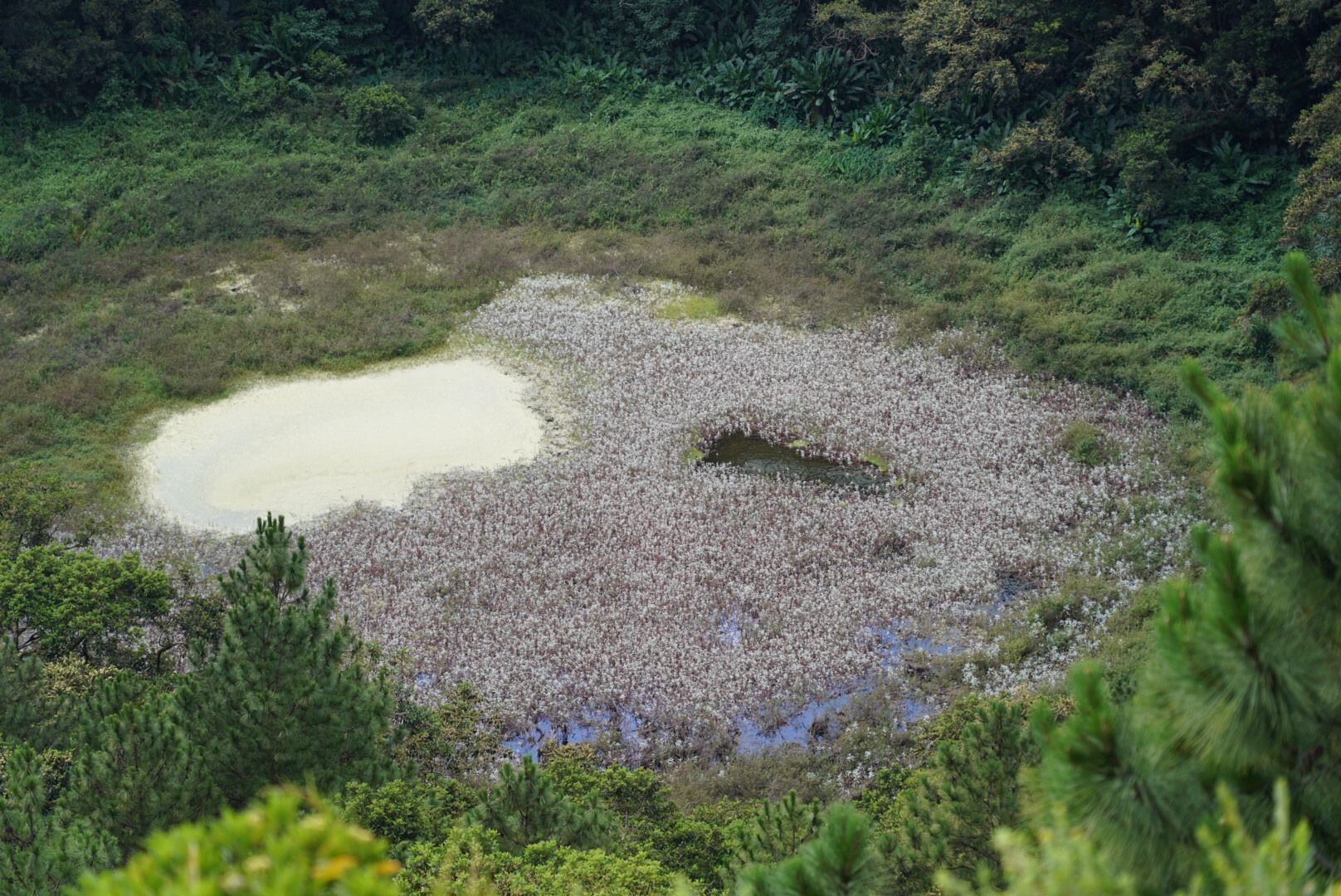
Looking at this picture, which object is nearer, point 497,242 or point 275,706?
A: point 275,706

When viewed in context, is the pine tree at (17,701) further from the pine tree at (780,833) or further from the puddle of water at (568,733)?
the pine tree at (780,833)

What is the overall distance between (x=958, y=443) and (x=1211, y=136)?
33.0ft

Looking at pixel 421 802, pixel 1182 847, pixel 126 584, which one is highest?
pixel 1182 847

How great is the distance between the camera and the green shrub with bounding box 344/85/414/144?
1102 inches

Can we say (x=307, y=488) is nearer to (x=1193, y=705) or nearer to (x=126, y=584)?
(x=126, y=584)

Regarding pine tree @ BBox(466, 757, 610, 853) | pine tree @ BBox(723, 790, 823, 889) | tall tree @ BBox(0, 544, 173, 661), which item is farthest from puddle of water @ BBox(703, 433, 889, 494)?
pine tree @ BBox(723, 790, 823, 889)

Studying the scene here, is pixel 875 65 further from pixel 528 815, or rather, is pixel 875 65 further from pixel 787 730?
pixel 528 815

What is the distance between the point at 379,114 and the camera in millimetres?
28000

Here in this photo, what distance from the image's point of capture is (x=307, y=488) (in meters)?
16.7

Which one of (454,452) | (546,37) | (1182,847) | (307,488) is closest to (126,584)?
(307,488)

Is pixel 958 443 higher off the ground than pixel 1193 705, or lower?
lower

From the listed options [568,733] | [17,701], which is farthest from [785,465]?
[17,701]

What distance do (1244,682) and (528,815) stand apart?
542 centimetres

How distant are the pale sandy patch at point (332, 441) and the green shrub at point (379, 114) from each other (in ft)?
34.6
